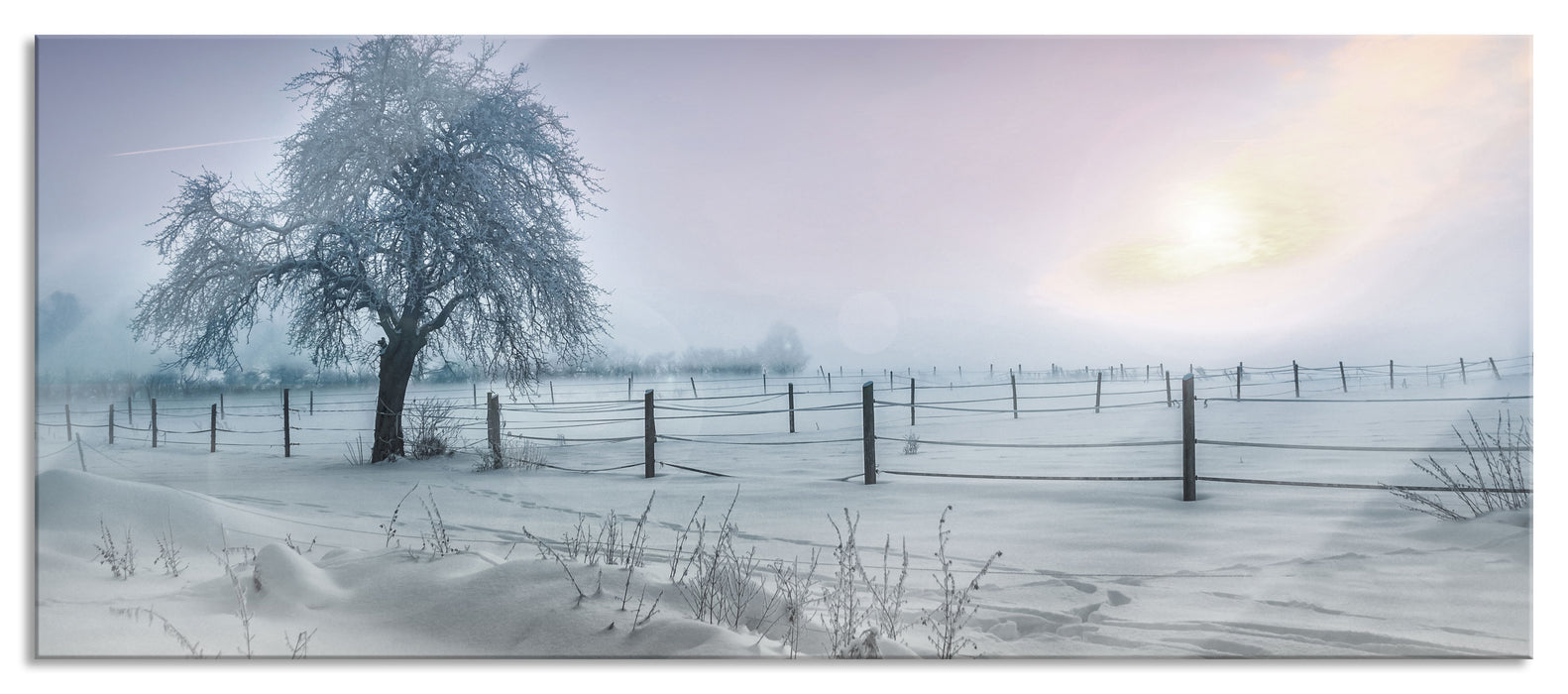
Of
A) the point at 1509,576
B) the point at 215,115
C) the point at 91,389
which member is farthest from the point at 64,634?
the point at 1509,576

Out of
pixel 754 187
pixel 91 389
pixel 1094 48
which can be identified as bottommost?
pixel 91 389

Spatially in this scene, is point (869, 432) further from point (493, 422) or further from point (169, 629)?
point (169, 629)

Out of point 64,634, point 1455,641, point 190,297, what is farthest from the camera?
point 190,297

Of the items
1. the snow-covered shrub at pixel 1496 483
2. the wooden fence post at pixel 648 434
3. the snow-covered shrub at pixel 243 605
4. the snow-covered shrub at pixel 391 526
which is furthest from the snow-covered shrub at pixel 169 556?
the snow-covered shrub at pixel 1496 483

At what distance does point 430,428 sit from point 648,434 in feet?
4.33

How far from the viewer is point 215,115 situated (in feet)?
11.0

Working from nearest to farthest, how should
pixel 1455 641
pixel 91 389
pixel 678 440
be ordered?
pixel 1455 641, pixel 91 389, pixel 678 440

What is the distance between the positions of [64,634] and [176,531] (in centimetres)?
48

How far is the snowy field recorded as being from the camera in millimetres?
2568

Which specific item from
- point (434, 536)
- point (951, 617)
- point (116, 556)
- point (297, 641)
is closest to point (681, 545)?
point (434, 536)

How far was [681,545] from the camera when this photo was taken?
3189mm

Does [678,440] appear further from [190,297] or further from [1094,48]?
[1094,48]

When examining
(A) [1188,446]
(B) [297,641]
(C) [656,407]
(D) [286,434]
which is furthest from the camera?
(C) [656,407]

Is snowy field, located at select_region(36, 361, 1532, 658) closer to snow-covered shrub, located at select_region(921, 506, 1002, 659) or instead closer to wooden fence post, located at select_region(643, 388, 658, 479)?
snow-covered shrub, located at select_region(921, 506, 1002, 659)
